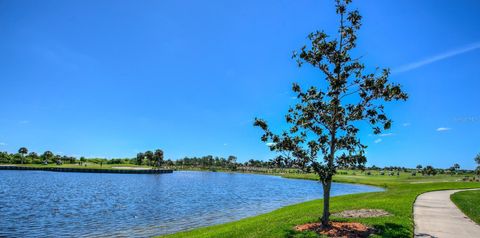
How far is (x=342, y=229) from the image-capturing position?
1830 cm

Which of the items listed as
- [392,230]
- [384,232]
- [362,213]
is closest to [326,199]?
[384,232]

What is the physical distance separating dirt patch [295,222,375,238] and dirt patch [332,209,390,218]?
397 cm

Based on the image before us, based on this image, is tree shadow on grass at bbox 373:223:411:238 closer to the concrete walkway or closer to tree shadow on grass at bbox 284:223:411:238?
tree shadow on grass at bbox 284:223:411:238

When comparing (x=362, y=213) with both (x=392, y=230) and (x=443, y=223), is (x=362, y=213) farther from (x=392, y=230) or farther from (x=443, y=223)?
(x=392, y=230)

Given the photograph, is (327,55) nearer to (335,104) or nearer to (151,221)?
(335,104)

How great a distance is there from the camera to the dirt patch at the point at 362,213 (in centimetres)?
2353

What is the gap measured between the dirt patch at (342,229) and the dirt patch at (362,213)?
3972mm

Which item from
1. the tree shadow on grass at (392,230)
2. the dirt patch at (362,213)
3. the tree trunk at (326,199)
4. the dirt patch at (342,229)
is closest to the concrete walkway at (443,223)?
the tree shadow on grass at (392,230)

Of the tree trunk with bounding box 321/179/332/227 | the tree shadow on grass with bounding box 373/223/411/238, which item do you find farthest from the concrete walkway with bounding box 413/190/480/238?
the tree trunk with bounding box 321/179/332/227

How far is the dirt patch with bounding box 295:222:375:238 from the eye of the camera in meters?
17.2

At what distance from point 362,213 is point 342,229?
718 cm

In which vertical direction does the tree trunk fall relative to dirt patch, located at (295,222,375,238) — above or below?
above

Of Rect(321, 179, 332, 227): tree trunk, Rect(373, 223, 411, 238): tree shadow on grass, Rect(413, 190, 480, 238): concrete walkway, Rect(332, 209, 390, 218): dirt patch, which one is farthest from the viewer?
Rect(332, 209, 390, 218): dirt patch

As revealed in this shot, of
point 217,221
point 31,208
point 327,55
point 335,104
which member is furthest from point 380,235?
point 31,208
